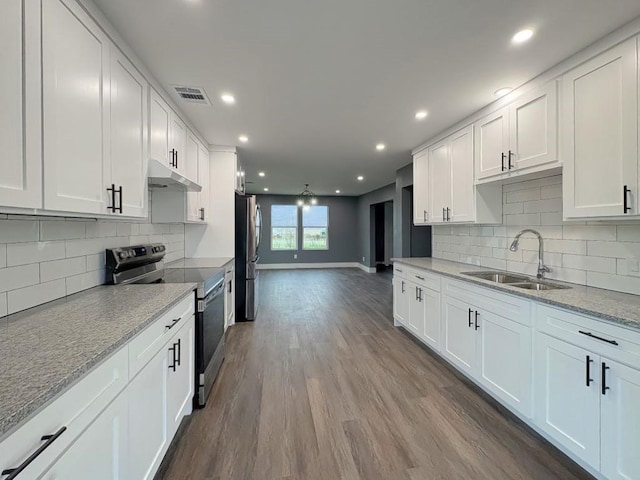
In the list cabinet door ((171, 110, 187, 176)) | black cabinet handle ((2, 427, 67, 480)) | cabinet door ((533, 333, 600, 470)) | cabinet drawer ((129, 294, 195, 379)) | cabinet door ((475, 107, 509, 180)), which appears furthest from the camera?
cabinet door ((171, 110, 187, 176))

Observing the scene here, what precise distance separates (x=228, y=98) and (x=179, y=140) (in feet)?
2.27

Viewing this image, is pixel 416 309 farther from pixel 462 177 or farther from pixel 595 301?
pixel 595 301

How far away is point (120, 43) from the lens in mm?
1795

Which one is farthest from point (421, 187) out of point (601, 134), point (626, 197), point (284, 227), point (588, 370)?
point (284, 227)

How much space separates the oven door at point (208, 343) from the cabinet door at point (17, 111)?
128 centimetres

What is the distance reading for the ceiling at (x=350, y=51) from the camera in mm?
1593

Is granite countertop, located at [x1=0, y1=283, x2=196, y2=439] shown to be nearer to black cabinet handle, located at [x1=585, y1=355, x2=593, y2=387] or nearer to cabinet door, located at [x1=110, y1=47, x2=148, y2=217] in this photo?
cabinet door, located at [x1=110, y1=47, x2=148, y2=217]

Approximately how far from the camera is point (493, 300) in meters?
2.19

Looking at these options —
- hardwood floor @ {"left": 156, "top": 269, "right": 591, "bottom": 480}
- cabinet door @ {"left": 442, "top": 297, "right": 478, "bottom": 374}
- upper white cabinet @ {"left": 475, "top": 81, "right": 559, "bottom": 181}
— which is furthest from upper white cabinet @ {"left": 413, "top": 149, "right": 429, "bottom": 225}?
hardwood floor @ {"left": 156, "top": 269, "right": 591, "bottom": 480}

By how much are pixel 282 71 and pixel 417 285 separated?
257cm

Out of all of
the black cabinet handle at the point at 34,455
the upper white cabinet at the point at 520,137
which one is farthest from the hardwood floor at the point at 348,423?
the upper white cabinet at the point at 520,137

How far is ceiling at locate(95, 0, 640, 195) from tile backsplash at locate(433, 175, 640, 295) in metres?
0.98

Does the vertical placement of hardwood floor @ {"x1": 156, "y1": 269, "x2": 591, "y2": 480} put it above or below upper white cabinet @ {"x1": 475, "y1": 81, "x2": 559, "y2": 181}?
below

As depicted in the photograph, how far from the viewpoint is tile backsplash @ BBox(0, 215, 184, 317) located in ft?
4.50
